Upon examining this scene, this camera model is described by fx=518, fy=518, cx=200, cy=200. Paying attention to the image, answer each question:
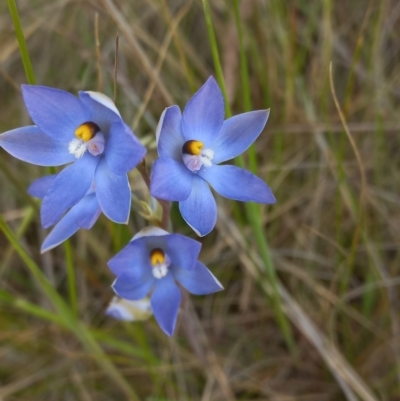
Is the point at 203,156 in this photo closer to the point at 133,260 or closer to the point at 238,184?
the point at 238,184

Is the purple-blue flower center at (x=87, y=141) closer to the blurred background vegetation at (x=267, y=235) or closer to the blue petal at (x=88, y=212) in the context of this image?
the blue petal at (x=88, y=212)

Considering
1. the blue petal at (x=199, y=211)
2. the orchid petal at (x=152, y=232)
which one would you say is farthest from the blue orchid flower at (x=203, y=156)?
the orchid petal at (x=152, y=232)

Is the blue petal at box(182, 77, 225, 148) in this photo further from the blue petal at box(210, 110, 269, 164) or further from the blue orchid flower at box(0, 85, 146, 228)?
the blue orchid flower at box(0, 85, 146, 228)

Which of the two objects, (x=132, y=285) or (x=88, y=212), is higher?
(x=88, y=212)

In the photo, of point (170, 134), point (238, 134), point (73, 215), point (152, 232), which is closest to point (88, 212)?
point (73, 215)

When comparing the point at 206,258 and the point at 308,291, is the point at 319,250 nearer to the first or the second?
the point at 308,291

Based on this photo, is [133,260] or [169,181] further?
[133,260]

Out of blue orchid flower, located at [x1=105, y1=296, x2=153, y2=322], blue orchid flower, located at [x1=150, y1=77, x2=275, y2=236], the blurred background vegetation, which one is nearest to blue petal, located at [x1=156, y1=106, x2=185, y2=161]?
blue orchid flower, located at [x1=150, y1=77, x2=275, y2=236]
